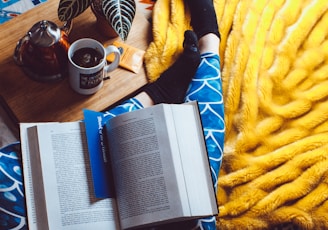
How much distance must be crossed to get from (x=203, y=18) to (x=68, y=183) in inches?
19.6

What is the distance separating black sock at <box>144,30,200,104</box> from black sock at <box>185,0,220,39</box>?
0.05 m

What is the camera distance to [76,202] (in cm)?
79

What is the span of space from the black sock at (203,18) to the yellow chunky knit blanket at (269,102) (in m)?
0.03

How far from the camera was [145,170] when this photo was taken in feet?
2.59

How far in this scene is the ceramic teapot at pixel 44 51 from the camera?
79cm

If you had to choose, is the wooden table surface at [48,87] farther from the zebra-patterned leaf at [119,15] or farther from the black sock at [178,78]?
the zebra-patterned leaf at [119,15]

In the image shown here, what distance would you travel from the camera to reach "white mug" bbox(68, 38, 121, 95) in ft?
2.66

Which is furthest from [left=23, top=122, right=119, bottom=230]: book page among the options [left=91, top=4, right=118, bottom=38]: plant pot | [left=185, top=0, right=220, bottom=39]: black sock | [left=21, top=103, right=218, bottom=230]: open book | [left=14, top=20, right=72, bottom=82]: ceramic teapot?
[left=185, top=0, right=220, bottom=39]: black sock

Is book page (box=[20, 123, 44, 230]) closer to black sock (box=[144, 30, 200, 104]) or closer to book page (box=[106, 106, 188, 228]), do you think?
book page (box=[106, 106, 188, 228])

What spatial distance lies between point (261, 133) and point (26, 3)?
66cm

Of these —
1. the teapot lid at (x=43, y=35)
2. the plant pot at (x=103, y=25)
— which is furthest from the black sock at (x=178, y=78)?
the teapot lid at (x=43, y=35)

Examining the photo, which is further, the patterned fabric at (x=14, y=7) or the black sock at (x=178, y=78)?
the patterned fabric at (x=14, y=7)

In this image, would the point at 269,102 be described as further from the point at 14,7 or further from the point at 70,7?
the point at 14,7

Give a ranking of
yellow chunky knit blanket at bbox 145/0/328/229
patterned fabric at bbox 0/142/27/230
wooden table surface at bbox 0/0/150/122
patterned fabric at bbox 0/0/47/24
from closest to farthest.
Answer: patterned fabric at bbox 0/142/27/230 → wooden table surface at bbox 0/0/150/122 → yellow chunky knit blanket at bbox 145/0/328/229 → patterned fabric at bbox 0/0/47/24
